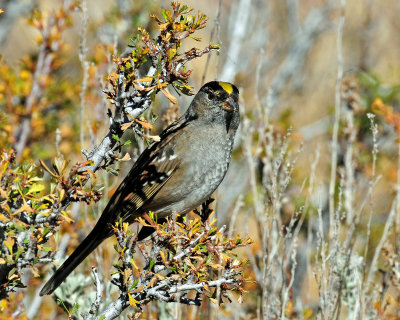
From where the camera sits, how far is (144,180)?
10.3 ft

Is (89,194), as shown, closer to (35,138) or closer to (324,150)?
(35,138)

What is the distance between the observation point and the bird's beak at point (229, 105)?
332 cm

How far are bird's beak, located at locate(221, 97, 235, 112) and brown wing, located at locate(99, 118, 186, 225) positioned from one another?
308 mm

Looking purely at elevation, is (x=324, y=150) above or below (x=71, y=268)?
above

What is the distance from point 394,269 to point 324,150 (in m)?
3.73

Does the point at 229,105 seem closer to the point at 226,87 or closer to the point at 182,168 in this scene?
the point at 226,87

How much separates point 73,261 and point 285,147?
1.34 metres

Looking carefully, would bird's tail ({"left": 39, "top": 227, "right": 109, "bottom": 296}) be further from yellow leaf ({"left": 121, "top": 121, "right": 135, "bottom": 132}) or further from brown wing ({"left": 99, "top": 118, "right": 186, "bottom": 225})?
yellow leaf ({"left": 121, "top": 121, "right": 135, "bottom": 132})

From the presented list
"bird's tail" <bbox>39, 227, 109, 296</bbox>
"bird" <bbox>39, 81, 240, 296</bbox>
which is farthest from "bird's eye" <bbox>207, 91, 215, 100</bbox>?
"bird's tail" <bbox>39, 227, 109, 296</bbox>

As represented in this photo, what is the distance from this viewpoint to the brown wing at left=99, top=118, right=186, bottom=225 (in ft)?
10.1

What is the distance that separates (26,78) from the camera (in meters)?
4.45

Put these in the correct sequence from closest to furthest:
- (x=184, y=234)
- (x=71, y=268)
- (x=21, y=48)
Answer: (x=184, y=234) → (x=71, y=268) → (x=21, y=48)

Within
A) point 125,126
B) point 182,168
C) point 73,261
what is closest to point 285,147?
point 182,168

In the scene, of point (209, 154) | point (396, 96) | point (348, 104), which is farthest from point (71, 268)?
point (396, 96)
